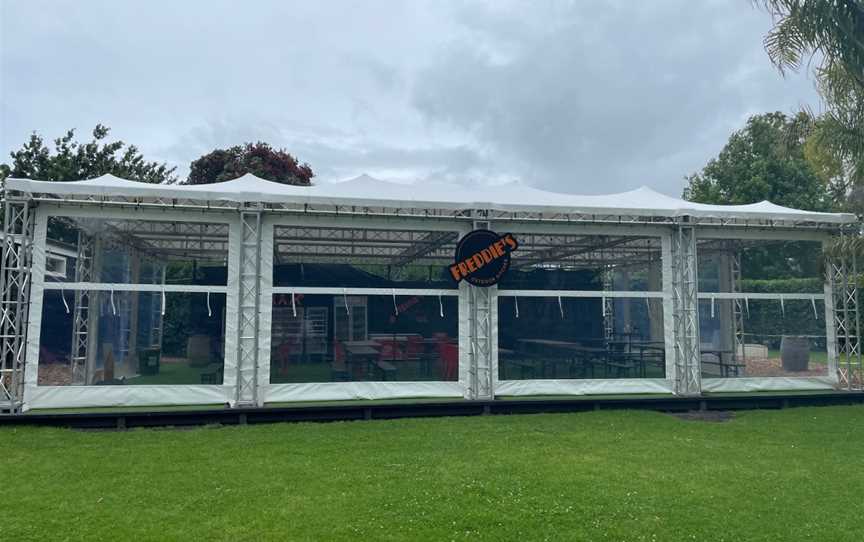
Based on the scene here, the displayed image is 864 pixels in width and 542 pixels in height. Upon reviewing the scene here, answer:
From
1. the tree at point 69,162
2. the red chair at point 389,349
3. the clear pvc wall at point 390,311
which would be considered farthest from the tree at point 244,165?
the red chair at point 389,349

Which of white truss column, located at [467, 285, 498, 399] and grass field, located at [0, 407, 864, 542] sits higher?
white truss column, located at [467, 285, 498, 399]

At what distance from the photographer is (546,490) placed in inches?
197

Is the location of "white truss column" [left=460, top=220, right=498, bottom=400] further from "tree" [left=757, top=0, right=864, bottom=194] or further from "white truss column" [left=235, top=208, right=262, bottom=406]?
"tree" [left=757, top=0, right=864, bottom=194]

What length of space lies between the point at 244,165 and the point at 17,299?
15572 mm

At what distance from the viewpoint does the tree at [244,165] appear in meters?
22.1

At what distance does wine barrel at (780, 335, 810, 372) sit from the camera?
9875 mm

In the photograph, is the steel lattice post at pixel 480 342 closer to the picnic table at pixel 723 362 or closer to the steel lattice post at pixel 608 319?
the steel lattice post at pixel 608 319

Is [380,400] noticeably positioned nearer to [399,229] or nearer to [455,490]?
[399,229]

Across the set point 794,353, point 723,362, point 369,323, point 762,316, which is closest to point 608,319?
point 723,362

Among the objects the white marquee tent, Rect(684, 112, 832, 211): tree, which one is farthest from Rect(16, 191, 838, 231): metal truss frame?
Rect(684, 112, 832, 211): tree

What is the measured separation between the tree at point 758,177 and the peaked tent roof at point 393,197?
14226 mm

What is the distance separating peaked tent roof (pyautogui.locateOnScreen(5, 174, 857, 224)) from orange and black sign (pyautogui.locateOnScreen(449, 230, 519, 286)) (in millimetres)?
453

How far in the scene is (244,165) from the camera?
22219mm

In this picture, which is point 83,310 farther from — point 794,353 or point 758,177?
point 758,177
